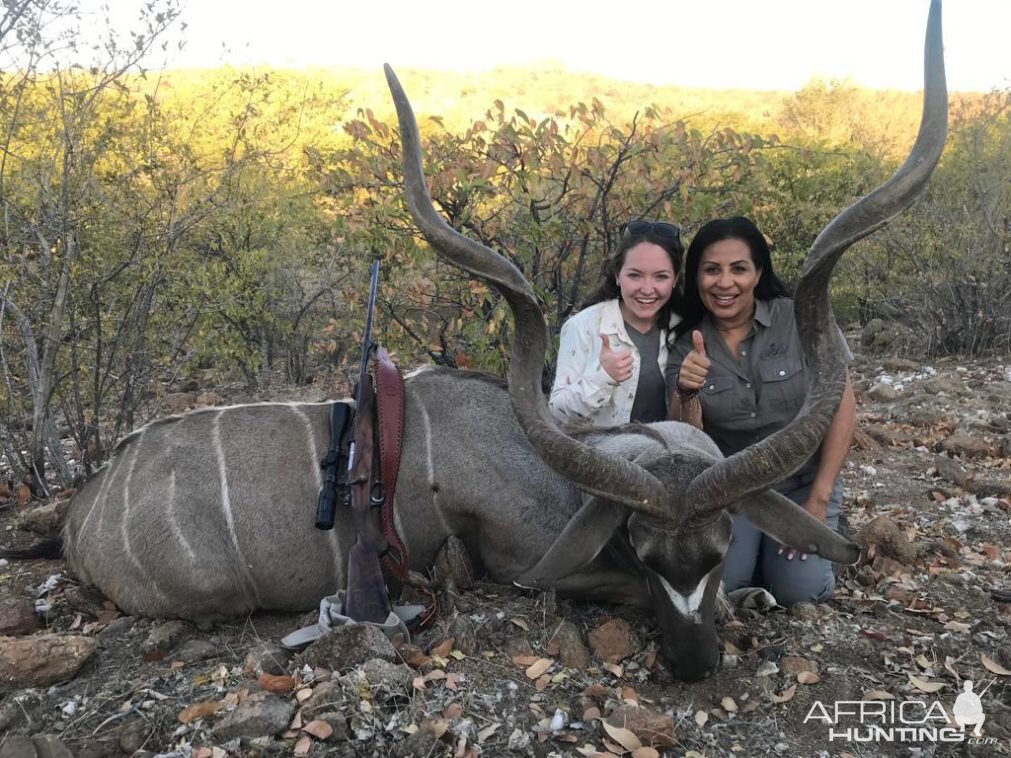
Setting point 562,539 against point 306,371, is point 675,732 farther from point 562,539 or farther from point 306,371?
point 306,371

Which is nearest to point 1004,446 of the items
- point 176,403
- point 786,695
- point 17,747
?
point 786,695

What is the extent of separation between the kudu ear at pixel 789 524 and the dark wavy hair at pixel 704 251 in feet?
3.45

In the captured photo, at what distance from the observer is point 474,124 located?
467 centimetres

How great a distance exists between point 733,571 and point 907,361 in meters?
6.27

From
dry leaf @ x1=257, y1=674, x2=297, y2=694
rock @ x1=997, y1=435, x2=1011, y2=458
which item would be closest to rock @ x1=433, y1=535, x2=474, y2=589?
dry leaf @ x1=257, y1=674, x2=297, y2=694

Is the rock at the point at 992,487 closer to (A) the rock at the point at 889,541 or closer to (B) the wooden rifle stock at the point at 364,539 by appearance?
(A) the rock at the point at 889,541

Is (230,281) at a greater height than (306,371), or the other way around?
(230,281)

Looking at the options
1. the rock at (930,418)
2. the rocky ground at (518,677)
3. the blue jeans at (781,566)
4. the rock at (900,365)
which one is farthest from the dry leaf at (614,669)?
the rock at (900,365)

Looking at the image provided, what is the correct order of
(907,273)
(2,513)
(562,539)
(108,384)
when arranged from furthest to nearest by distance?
(907,273)
(108,384)
(2,513)
(562,539)

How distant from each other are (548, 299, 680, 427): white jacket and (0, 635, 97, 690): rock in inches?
81.1

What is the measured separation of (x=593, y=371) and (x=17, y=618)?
257 centimetres

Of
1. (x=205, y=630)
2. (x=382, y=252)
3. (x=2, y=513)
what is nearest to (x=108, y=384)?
(x=2, y=513)

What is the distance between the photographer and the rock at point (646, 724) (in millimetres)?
2307

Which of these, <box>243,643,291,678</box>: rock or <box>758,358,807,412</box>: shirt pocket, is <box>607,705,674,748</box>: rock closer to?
<box>243,643,291,678</box>: rock
